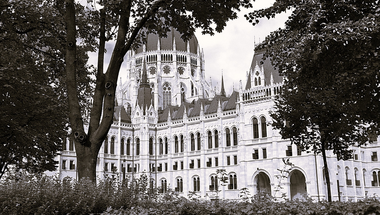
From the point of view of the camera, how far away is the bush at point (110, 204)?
683cm

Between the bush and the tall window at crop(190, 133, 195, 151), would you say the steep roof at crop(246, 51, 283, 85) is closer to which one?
the tall window at crop(190, 133, 195, 151)

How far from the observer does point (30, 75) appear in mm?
15594

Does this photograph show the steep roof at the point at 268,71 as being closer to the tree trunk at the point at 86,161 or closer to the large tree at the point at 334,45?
the large tree at the point at 334,45

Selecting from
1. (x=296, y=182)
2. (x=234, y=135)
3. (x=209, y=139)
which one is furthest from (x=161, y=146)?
(x=296, y=182)

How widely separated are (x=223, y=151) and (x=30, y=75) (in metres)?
46.9

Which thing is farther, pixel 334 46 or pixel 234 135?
pixel 234 135

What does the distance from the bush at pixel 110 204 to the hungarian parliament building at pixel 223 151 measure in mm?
31004

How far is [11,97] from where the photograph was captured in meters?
15.6

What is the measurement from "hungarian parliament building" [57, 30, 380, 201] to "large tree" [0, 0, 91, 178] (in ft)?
74.6

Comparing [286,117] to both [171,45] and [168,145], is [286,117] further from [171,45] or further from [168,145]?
[171,45]

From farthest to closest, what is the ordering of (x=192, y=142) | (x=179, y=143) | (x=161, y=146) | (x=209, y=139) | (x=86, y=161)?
1. (x=161, y=146)
2. (x=179, y=143)
3. (x=192, y=142)
4. (x=209, y=139)
5. (x=86, y=161)

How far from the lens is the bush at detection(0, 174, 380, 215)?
269 inches

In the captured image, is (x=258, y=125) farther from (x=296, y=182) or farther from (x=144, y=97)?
(x=144, y=97)

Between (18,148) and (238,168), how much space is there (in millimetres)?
42570
